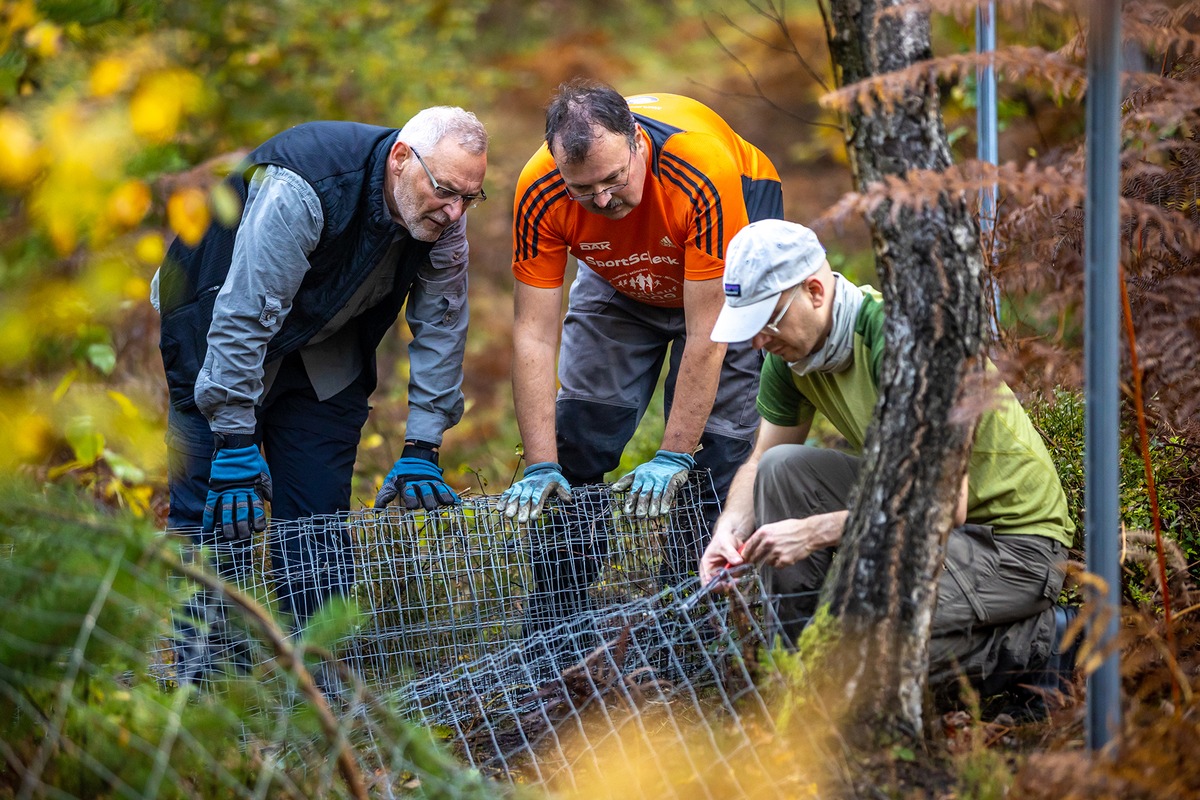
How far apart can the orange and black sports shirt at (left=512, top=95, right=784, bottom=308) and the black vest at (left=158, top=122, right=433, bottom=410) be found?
0.42 meters

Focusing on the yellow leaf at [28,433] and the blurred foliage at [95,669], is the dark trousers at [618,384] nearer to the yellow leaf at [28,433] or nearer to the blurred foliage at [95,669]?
the blurred foliage at [95,669]

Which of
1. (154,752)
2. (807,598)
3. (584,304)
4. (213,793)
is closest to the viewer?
(154,752)

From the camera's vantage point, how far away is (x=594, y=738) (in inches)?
103

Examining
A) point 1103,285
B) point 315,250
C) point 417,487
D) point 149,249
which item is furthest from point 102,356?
point 1103,285

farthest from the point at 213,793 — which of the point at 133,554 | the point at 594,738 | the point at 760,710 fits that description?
the point at 760,710

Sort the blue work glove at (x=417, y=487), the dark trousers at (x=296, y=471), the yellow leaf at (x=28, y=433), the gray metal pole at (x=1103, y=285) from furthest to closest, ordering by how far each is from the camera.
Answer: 1. the blue work glove at (x=417, y=487)
2. the dark trousers at (x=296, y=471)
3. the gray metal pole at (x=1103, y=285)
4. the yellow leaf at (x=28, y=433)

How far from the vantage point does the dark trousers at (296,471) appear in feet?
10.6

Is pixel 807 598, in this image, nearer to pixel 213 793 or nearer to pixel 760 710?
pixel 760 710

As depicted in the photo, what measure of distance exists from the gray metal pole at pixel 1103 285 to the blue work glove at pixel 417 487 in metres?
2.05

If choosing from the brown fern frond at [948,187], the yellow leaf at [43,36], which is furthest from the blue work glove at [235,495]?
the brown fern frond at [948,187]

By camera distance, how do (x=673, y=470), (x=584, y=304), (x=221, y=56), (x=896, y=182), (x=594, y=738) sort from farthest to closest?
1. (x=221, y=56)
2. (x=584, y=304)
3. (x=673, y=470)
4. (x=594, y=738)
5. (x=896, y=182)

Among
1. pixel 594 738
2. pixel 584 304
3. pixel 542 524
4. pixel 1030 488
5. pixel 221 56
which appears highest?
pixel 221 56

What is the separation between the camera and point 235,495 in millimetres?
3137

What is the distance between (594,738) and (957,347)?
1.32 m
